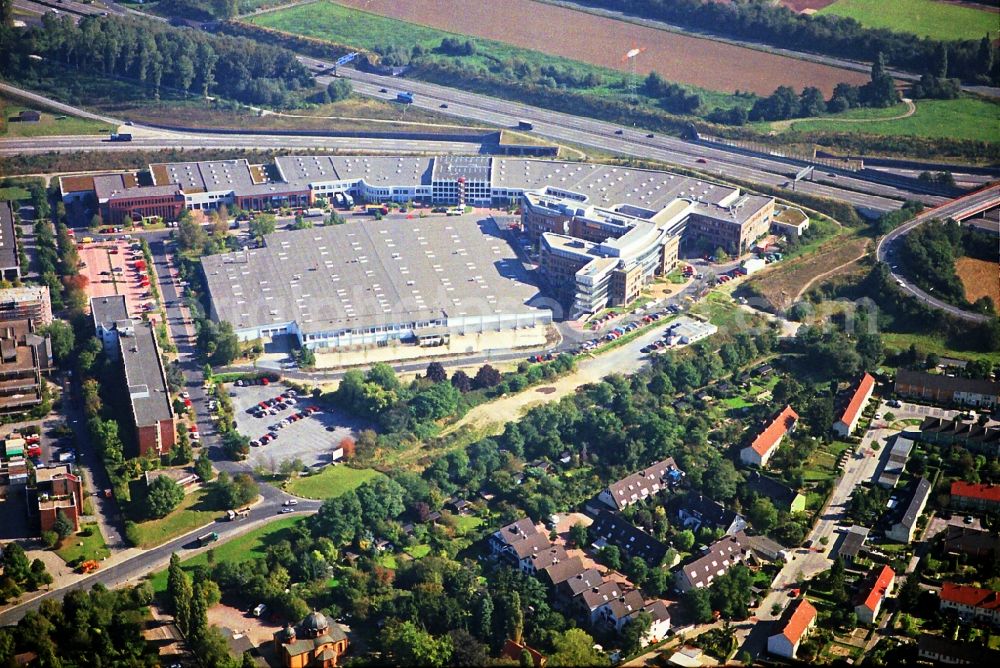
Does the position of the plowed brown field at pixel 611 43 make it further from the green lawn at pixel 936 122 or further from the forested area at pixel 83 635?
the forested area at pixel 83 635

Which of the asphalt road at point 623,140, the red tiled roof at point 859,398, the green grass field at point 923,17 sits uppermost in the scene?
the green grass field at point 923,17

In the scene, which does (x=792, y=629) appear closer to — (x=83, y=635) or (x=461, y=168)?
(x=83, y=635)

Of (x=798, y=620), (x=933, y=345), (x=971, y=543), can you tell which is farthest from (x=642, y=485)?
(x=933, y=345)

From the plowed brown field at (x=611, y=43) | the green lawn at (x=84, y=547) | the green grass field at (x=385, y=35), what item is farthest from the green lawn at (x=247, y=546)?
the plowed brown field at (x=611, y=43)

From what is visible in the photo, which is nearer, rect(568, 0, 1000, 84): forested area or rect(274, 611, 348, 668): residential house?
rect(274, 611, 348, 668): residential house

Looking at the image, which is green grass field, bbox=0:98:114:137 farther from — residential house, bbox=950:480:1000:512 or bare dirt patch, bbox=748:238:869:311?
residential house, bbox=950:480:1000:512

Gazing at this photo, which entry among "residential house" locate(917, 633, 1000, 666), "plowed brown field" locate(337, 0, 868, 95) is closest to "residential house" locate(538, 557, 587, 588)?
"residential house" locate(917, 633, 1000, 666)
